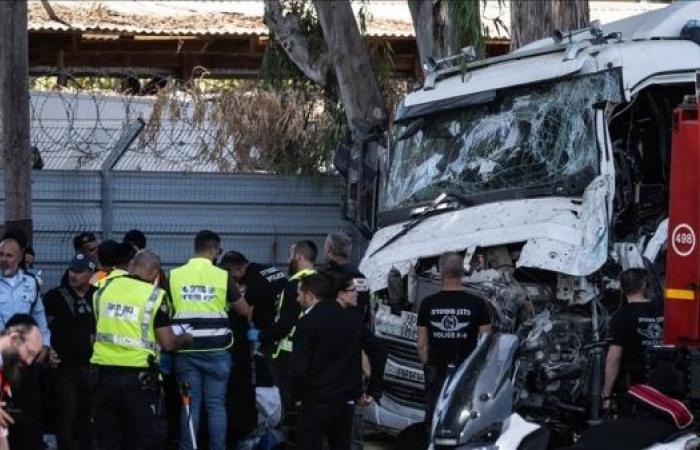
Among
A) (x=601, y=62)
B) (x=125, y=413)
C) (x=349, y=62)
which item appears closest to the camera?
(x=125, y=413)

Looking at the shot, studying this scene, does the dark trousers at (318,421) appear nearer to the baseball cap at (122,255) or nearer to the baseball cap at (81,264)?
the baseball cap at (122,255)

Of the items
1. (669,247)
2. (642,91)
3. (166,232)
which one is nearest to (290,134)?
(166,232)

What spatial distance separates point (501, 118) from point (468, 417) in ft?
12.5

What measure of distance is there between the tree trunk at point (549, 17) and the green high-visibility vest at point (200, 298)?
5.22 meters

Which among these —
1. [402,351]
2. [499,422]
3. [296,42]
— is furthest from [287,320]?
[296,42]

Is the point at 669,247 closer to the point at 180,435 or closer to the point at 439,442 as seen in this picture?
the point at 439,442

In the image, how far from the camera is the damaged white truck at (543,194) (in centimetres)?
1118

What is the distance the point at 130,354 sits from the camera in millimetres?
11320

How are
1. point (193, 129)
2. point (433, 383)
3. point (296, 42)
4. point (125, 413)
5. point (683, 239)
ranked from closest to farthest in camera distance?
point (683, 239) → point (433, 383) → point (125, 413) → point (193, 129) → point (296, 42)

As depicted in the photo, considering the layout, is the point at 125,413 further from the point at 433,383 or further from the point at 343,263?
the point at 433,383

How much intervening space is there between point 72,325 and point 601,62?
467 cm

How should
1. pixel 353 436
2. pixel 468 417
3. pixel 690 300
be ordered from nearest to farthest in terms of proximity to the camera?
pixel 468 417 → pixel 690 300 → pixel 353 436

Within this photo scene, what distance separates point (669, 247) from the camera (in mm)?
10055

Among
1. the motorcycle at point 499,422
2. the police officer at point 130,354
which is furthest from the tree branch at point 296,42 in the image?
the motorcycle at point 499,422
